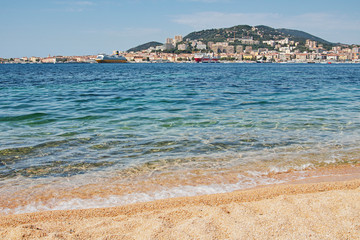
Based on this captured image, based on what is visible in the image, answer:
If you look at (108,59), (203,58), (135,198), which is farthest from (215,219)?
(203,58)

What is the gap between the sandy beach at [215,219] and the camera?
2.97 meters

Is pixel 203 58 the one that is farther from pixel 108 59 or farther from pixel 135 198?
pixel 135 198

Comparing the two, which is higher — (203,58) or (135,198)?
(203,58)

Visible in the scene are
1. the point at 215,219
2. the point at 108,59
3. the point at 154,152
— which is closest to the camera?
the point at 215,219

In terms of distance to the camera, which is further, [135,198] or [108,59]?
[108,59]

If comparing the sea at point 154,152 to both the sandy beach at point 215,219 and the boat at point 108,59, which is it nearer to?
the sandy beach at point 215,219

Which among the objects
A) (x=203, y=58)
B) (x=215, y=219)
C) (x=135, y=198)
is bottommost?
(x=135, y=198)

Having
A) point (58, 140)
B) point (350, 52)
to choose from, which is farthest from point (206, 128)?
point (350, 52)

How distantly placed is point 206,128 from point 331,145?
323 cm

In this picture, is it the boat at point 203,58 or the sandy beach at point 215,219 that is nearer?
the sandy beach at point 215,219

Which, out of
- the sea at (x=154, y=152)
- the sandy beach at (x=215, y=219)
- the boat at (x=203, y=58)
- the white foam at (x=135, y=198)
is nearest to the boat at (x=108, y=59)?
the boat at (x=203, y=58)

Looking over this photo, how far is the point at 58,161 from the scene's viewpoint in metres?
5.91

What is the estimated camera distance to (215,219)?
328cm

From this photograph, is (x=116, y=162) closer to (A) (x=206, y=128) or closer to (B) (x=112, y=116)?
(A) (x=206, y=128)
